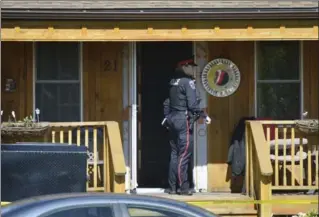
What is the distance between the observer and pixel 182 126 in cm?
1211

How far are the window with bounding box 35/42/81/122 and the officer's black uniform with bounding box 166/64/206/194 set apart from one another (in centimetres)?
175

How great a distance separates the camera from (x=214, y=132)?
516 inches

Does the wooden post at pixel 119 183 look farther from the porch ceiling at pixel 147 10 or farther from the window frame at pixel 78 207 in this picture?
the window frame at pixel 78 207

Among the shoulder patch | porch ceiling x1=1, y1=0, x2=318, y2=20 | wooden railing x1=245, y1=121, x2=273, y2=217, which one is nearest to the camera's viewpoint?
wooden railing x1=245, y1=121, x2=273, y2=217

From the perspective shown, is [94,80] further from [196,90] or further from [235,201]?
[235,201]

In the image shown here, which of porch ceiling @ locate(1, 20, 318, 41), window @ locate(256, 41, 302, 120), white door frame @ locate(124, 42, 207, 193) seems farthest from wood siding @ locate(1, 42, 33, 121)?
window @ locate(256, 41, 302, 120)

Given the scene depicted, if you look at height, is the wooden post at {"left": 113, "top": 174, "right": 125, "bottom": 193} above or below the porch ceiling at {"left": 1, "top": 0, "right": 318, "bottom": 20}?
below

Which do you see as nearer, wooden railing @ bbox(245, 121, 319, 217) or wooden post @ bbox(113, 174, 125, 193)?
wooden post @ bbox(113, 174, 125, 193)

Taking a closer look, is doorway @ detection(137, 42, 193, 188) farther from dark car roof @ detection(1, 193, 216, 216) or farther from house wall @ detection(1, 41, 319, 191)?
dark car roof @ detection(1, 193, 216, 216)

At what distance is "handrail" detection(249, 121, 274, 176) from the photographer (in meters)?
11.3

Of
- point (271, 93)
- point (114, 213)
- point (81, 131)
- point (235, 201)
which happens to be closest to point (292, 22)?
point (271, 93)

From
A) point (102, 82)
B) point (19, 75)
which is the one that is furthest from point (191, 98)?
point (19, 75)

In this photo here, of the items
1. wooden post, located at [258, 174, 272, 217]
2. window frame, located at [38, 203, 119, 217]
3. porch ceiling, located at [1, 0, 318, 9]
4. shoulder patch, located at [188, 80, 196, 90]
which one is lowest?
wooden post, located at [258, 174, 272, 217]

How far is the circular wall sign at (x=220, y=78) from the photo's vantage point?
13.0 metres
